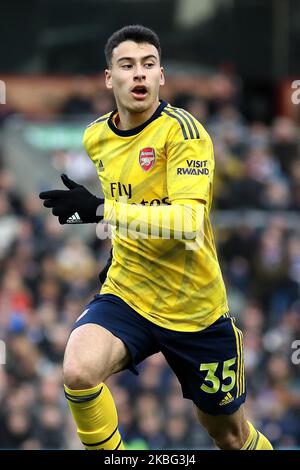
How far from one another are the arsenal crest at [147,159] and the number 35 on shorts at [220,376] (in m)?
1.23

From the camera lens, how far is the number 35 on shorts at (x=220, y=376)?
725 centimetres

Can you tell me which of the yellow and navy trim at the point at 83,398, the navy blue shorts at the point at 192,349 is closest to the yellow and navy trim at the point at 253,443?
the navy blue shorts at the point at 192,349

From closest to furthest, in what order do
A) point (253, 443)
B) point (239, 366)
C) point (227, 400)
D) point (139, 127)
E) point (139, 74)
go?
1. point (139, 74)
2. point (139, 127)
3. point (227, 400)
4. point (239, 366)
5. point (253, 443)

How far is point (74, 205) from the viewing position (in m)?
6.75

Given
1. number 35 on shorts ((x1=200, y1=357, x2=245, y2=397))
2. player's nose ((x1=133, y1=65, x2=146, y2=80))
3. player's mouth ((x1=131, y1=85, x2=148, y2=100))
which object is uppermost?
player's nose ((x1=133, y1=65, x2=146, y2=80))

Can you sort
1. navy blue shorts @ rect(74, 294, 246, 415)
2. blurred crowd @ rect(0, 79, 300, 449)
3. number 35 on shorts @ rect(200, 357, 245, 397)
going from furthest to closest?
blurred crowd @ rect(0, 79, 300, 449) → number 35 on shorts @ rect(200, 357, 245, 397) → navy blue shorts @ rect(74, 294, 246, 415)

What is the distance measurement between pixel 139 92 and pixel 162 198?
0.62 m

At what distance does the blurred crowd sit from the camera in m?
12.5

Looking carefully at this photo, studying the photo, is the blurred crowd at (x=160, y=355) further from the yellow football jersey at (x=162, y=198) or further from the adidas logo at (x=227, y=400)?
the yellow football jersey at (x=162, y=198)

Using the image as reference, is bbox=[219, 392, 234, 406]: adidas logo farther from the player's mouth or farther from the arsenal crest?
the player's mouth

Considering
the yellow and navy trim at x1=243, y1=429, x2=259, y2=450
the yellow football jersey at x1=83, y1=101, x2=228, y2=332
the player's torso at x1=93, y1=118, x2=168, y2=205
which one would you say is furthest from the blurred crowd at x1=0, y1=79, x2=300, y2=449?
the player's torso at x1=93, y1=118, x2=168, y2=205

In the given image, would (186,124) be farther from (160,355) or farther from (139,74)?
(160,355)

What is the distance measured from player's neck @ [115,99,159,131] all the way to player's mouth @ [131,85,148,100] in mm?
114

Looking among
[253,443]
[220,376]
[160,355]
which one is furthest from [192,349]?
[160,355]
